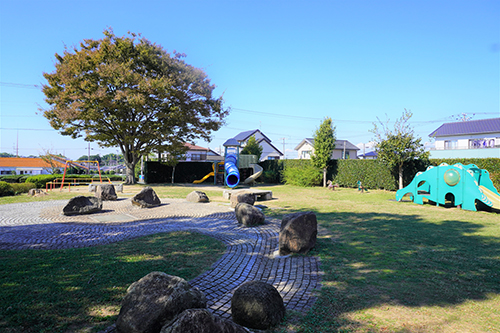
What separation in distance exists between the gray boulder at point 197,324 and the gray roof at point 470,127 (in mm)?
37772

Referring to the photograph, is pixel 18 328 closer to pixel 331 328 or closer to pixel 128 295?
Result: pixel 128 295

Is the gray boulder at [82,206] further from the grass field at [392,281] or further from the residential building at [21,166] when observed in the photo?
the residential building at [21,166]

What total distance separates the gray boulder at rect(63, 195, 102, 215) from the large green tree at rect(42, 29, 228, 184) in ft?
39.5

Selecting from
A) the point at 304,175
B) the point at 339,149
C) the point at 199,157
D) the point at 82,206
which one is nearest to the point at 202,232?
the point at 82,206

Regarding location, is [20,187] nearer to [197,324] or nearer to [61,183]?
[61,183]

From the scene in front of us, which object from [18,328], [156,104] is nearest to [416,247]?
[18,328]

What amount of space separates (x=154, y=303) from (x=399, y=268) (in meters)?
3.98

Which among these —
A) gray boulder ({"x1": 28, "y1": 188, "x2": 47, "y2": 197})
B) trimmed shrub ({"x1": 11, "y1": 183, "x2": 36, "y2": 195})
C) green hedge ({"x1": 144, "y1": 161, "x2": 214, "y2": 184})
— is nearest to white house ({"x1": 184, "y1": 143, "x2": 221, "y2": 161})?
green hedge ({"x1": 144, "y1": 161, "x2": 214, "y2": 184})

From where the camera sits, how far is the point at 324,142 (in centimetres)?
2195

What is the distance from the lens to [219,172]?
87.0 ft

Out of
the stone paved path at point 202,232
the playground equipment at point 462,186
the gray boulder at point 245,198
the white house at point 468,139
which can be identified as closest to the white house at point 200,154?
the white house at point 468,139

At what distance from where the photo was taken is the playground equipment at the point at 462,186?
1101 cm

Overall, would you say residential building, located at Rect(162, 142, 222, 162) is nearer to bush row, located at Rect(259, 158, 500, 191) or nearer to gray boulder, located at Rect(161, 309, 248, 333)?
bush row, located at Rect(259, 158, 500, 191)

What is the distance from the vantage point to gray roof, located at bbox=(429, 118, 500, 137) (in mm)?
31453
